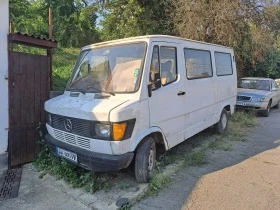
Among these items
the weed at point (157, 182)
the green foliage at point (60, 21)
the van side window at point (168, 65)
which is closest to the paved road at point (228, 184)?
the weed at point (157, 182)

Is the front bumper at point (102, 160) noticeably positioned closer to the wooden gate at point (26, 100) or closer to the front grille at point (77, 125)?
the front grille at point (77, 125)

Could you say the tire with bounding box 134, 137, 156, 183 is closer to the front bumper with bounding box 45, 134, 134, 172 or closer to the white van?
the white van

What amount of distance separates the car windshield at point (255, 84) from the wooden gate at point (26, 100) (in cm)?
894

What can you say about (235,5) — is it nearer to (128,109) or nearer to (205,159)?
(205,159)

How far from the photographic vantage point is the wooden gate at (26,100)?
5328mm

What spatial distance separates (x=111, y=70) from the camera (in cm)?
471

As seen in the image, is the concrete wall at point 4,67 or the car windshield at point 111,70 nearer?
the car windshield at point 111,70

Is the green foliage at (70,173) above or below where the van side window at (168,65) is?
below

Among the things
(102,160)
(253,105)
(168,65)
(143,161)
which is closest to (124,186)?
(143,161)

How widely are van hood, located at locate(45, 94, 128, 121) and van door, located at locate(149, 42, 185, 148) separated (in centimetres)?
64

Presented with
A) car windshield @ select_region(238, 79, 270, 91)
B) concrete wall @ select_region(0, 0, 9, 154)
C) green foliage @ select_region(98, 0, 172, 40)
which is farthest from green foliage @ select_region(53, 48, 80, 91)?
car windshield @ select_region(238, 79, 270, 91)

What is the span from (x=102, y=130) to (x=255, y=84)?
32.6ft

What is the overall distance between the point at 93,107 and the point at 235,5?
34.8ft

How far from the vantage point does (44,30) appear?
70.6ft
